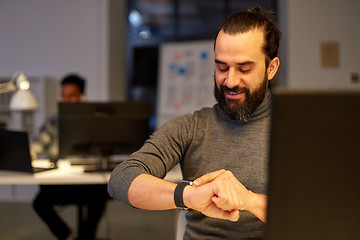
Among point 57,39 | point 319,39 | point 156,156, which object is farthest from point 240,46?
point 57,39

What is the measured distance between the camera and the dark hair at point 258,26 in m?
1.14

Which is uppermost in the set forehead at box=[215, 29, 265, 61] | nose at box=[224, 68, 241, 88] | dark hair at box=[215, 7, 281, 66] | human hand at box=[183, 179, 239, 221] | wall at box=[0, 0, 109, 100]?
wall at box=[0, 0, 109, 100]

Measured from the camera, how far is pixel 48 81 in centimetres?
471

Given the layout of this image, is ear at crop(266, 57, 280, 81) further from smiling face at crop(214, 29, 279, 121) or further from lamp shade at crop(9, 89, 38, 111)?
lamp shade at crop(9, 89, 38, 111)

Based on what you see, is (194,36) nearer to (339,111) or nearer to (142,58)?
(142,58)

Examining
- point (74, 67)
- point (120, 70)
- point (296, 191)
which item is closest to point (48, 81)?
point (74, 67)

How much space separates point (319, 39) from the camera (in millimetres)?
4414

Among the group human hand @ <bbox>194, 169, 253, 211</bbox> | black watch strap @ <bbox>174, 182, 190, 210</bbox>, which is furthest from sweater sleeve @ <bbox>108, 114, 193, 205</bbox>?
human hand @ <bbox>194, 169, 253, 211</bbox>

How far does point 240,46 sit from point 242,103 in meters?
0.19

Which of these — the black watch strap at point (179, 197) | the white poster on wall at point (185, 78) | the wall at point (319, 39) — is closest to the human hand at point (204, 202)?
the black watch strap at point (179, 197)

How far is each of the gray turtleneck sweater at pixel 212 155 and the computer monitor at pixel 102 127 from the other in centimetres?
100

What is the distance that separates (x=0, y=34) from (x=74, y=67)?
1.24 meters

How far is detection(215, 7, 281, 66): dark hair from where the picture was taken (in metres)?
1.14

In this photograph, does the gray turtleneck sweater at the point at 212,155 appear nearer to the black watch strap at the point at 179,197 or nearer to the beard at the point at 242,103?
the beard at the point at 242,103
